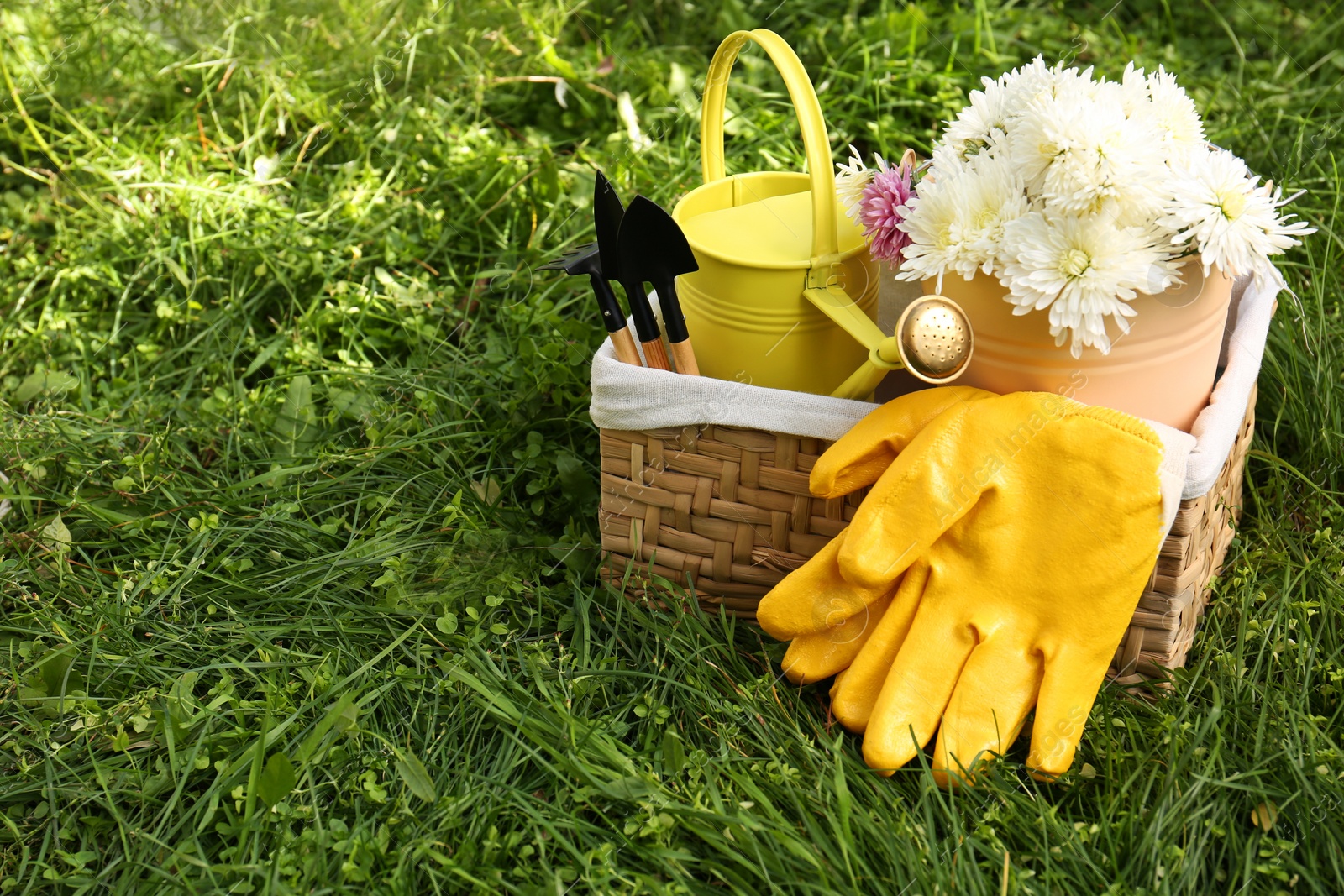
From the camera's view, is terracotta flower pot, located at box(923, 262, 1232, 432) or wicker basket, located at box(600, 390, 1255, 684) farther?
wicker basket, located at box(600, 390, 1255, 684)

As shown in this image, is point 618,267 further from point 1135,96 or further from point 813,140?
point 1135,96

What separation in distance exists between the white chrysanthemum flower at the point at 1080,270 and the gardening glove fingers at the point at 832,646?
35cm

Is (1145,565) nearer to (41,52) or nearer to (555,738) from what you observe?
(555,738)

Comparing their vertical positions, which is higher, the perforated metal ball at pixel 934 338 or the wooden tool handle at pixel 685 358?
the perforated metal ball at pixel 934 338

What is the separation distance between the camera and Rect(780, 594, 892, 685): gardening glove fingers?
1.17 metres

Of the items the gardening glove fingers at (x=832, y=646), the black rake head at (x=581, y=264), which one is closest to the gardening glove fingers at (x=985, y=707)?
the gardening glove fingers at (x=832, y=646)

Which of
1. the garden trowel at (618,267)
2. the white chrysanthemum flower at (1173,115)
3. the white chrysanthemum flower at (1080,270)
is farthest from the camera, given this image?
the garden trowel at (618,267)

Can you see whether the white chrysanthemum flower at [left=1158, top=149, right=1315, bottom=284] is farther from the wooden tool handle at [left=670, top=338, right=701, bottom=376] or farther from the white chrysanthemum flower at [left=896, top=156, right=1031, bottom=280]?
the wooden tool handle at [left=670, top=338, right=701, bottom=376]

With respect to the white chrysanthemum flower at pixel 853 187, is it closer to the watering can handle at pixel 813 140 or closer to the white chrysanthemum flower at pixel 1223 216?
the watering can handle at pixel 813 140

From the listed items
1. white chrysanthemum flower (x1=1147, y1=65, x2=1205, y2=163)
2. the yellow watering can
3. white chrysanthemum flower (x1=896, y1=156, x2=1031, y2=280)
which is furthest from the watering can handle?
white chrysanthemum flower (x1=1147, y1=65, x2=1205, y2=163)

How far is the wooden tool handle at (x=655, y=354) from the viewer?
1239mm

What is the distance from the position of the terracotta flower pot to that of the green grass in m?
0.33

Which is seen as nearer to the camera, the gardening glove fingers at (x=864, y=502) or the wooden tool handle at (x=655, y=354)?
the gardening glove fingers at (x=864, y=502)

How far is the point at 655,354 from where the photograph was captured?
4.09 ft
